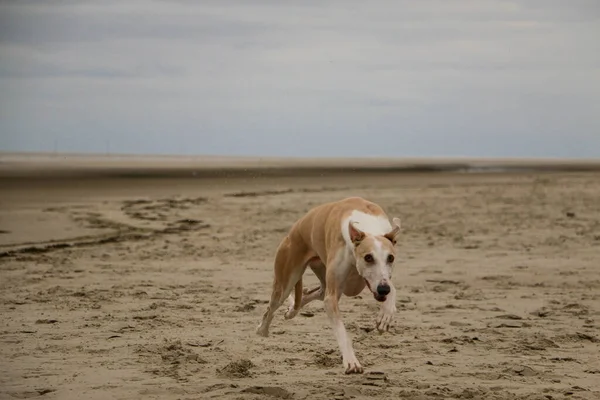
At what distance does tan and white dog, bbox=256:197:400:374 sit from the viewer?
656 cm

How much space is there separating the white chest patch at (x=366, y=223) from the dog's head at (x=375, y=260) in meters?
0.19

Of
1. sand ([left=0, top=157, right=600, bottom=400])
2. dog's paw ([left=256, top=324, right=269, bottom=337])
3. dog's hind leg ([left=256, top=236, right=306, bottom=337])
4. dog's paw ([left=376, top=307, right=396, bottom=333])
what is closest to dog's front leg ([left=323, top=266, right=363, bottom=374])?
dog's paw ([left=376, top=307, right=396, bottom=333])

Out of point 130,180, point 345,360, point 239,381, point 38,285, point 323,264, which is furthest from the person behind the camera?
point 130,180

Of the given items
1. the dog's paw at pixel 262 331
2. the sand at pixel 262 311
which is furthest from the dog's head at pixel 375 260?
the dog's paw at pixel 262 331

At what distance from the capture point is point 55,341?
837 centimetres

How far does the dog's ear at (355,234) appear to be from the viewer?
21.8ft

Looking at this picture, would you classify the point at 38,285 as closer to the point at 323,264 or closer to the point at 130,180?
the point at 323,264

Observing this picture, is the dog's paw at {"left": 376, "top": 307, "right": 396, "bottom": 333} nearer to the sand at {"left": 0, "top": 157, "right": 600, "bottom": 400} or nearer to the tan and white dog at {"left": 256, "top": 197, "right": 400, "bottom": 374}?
the tan and white dog at {"left": 256, "top": 197, "right": 400, "bottom": 374}

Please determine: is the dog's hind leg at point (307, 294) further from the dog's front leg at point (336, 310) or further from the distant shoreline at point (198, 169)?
the distant shoreline at point (198, 169)

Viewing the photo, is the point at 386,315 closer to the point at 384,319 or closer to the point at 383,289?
the point at 384,319

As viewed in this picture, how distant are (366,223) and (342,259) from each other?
0.29 meters

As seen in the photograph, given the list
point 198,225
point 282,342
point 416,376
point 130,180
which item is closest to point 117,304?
point 282,342

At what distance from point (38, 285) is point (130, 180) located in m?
26.1

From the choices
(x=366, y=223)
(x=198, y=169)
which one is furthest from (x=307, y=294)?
(x=198, y=169)
